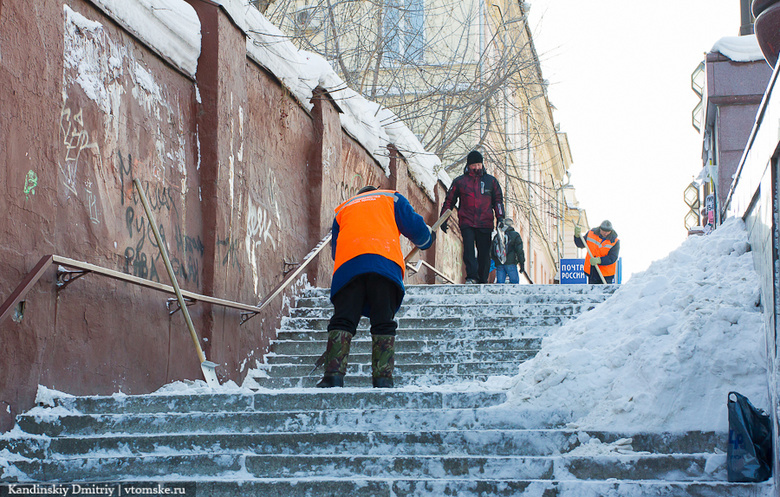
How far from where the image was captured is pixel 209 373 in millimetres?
6918

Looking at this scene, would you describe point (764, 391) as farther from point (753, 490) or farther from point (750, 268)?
point (750, 268)

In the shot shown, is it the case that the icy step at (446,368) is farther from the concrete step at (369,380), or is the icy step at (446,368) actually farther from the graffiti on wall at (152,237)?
the graffiti on wall at (152,237)

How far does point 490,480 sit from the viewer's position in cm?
427

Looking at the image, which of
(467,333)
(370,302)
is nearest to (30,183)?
(370,302)

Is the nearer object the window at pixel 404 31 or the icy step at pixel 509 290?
the icy step at pixel 509 290

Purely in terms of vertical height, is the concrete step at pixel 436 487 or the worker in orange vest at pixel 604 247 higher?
the worker in orange vest at pixel 604 247

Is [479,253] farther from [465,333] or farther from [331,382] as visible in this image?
[331,382]

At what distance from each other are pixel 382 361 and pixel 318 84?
5502 millimetres

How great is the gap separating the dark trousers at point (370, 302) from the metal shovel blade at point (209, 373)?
4.05ft

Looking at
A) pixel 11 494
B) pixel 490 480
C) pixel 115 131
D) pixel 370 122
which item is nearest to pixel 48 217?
pixel 115 131

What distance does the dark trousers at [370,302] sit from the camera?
20.3 ft

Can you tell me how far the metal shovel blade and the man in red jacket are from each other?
4.92 m

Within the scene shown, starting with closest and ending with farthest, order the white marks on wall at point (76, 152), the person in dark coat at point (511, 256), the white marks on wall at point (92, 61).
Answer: the white marks on wall at point (76, 152), the white marks on wall at point (92, 61), the person in dark coat at point (511, 256)

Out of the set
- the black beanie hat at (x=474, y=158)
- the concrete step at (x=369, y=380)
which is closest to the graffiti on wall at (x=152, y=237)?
the concrete step at (x=369, y=380)
